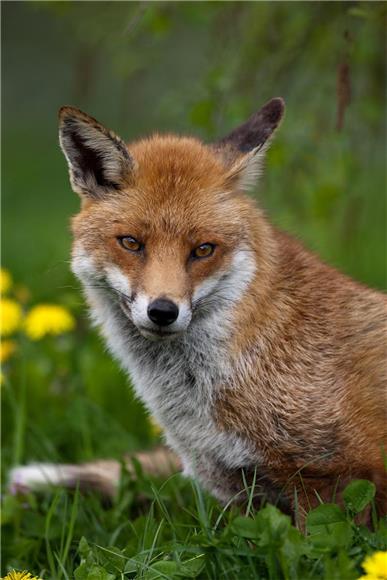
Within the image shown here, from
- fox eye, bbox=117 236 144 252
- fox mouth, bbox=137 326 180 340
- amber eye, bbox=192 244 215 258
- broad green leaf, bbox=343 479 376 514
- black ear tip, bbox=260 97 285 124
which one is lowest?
broad green leaf, bbox=343 479 376 514

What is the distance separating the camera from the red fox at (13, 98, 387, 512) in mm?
3414

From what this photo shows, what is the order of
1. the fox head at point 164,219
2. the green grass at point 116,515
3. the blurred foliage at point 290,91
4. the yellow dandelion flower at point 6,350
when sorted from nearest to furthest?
1. the green grass at point 116,515
2. the fox head at point 164,219
3. the blurred foliage at point 290,91
4. the yellow dandelion flower at point 6,350

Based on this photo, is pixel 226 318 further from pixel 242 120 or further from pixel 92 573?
pixel 242 120

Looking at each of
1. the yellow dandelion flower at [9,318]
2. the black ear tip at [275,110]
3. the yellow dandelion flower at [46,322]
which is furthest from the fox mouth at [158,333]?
the yellow dandelion flower at [9,318]

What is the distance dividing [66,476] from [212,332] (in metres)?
1.41

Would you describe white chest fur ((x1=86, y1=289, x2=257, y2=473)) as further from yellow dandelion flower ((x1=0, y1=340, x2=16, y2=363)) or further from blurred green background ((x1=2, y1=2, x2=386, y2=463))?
yellow dandelion flower ((x1=0, y1=340, x2=16, y2=363))

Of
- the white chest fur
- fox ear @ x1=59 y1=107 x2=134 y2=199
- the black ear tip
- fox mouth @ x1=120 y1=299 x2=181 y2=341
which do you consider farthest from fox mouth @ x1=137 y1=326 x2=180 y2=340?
the black ear tip

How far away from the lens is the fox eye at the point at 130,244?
3516mm

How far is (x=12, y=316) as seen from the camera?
575cm

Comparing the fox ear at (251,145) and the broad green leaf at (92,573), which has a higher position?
the fox ear at (251,145)

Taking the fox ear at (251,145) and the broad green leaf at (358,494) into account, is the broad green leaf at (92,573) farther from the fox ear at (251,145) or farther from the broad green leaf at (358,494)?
the fox ear at (251,145)

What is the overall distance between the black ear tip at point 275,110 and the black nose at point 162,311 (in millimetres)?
1082

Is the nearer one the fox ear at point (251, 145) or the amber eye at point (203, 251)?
the amber eye at point (203, 251)

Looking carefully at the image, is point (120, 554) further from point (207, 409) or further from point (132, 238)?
point (132, 238)
